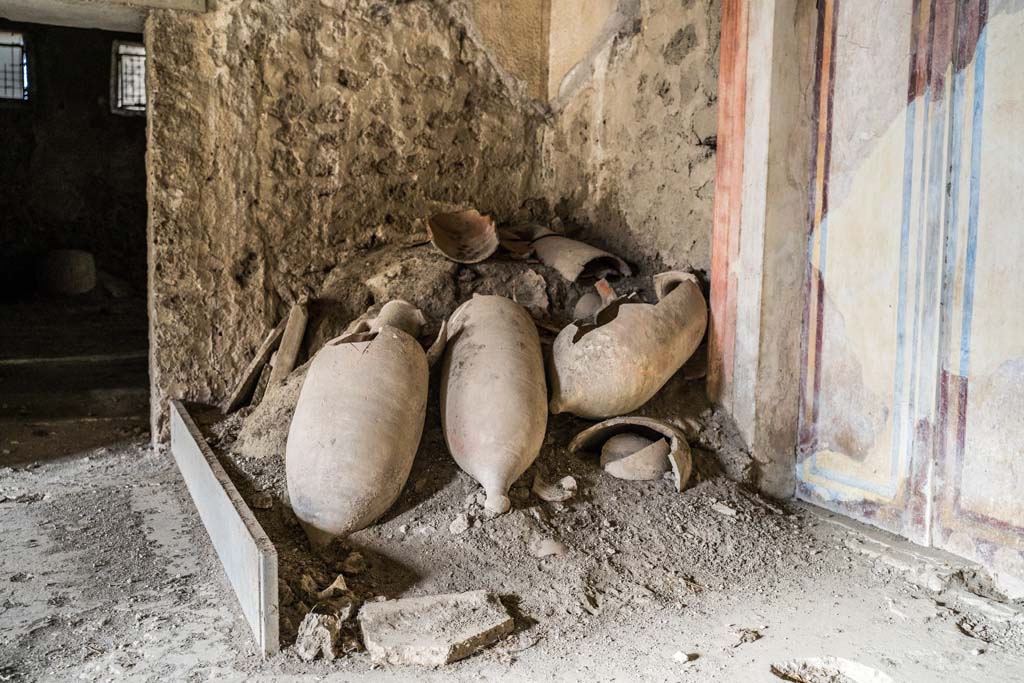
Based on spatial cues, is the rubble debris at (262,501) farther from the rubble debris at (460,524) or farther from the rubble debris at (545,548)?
the rubble debris at (545,548)

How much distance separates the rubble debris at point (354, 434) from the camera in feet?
8.38

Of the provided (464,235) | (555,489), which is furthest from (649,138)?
(555,489)

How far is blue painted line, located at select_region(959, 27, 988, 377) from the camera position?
2547 millimetres

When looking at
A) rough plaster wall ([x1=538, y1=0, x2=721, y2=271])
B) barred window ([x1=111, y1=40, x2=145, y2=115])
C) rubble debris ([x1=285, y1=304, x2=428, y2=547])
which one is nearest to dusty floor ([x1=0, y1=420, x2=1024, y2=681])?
rubble debris ([x1=285, y1=304, x2=428, y2=547])

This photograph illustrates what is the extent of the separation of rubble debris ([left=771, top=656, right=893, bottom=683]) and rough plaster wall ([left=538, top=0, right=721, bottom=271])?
6.13ft

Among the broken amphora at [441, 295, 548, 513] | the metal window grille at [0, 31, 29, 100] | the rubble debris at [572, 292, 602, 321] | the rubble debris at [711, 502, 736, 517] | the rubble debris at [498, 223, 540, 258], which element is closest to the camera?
the broken amphora at [441, 295, 548, 513]

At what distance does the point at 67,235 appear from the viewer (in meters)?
8.40


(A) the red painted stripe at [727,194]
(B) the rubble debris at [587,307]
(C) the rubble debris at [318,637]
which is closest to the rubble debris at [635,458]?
(A) the red painted stripe at [727,194]

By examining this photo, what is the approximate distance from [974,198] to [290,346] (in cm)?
285

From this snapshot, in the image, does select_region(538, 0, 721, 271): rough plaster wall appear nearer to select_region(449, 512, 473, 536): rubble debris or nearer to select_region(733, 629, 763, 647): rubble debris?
select_region(449, 512, 473, 536): rubble debris

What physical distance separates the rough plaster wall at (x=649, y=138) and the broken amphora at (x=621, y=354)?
0.43 m

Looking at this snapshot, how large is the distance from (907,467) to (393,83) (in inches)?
121

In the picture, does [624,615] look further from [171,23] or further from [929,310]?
[171,23]

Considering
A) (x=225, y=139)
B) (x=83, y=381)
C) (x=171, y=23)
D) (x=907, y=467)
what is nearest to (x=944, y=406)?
(x=907, y=467)
